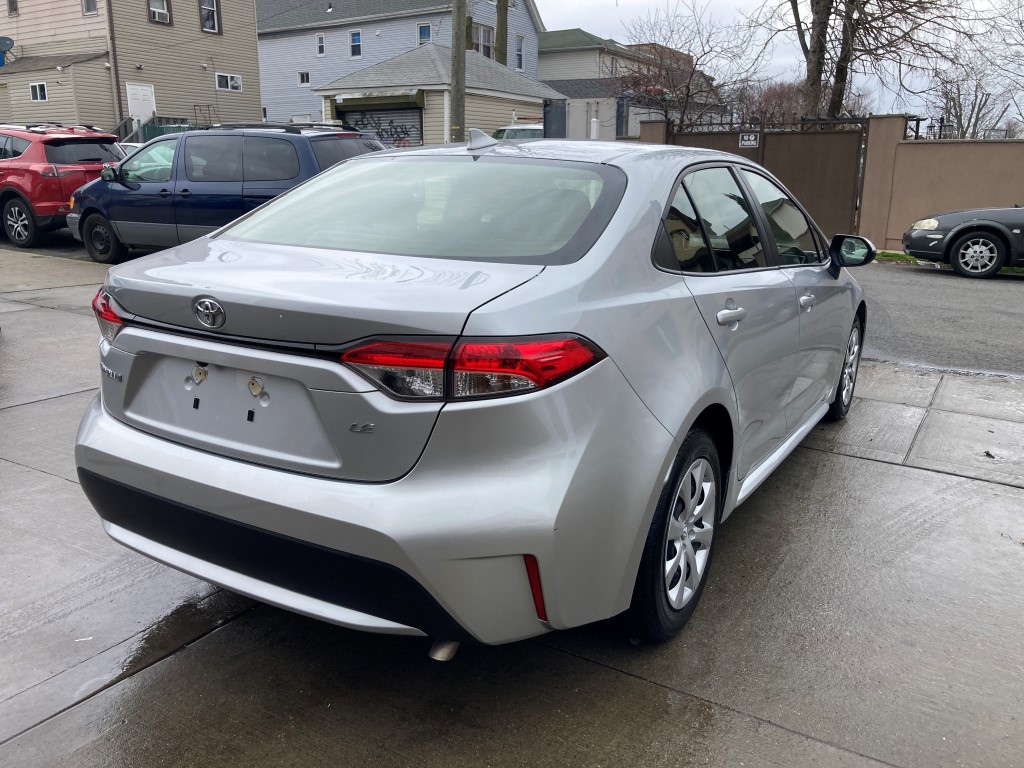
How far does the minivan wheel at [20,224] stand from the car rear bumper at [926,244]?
12.5 metres

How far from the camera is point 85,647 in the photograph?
9.78 feet

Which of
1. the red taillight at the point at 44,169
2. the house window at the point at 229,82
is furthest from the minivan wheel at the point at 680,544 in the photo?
the house window at the point at 229,82

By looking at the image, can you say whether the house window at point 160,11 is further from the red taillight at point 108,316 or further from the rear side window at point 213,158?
the red taillight at point 108,316

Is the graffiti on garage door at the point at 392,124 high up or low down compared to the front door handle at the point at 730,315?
up

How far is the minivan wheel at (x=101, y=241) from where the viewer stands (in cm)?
1154

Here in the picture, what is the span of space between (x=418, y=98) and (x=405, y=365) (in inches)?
1051

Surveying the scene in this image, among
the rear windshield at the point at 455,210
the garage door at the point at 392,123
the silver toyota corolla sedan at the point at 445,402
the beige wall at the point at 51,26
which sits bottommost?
the silver toyota corolla sedan at the point at 445,402

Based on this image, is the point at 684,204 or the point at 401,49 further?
the point at 401,49

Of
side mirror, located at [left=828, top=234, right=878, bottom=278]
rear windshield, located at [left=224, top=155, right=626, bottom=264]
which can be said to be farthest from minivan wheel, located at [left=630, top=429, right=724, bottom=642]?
side mirror, located at [left=828, top=234, right=878, bottom=278]

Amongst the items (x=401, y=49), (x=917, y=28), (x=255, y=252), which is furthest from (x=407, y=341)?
(x=401, y=49)

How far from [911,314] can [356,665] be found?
8387mm

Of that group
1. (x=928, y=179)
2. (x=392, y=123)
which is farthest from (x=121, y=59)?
(x=928, y=179)

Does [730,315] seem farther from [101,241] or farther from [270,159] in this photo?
[101,241]

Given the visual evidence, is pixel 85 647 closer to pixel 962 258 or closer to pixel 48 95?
pixel 962 258
